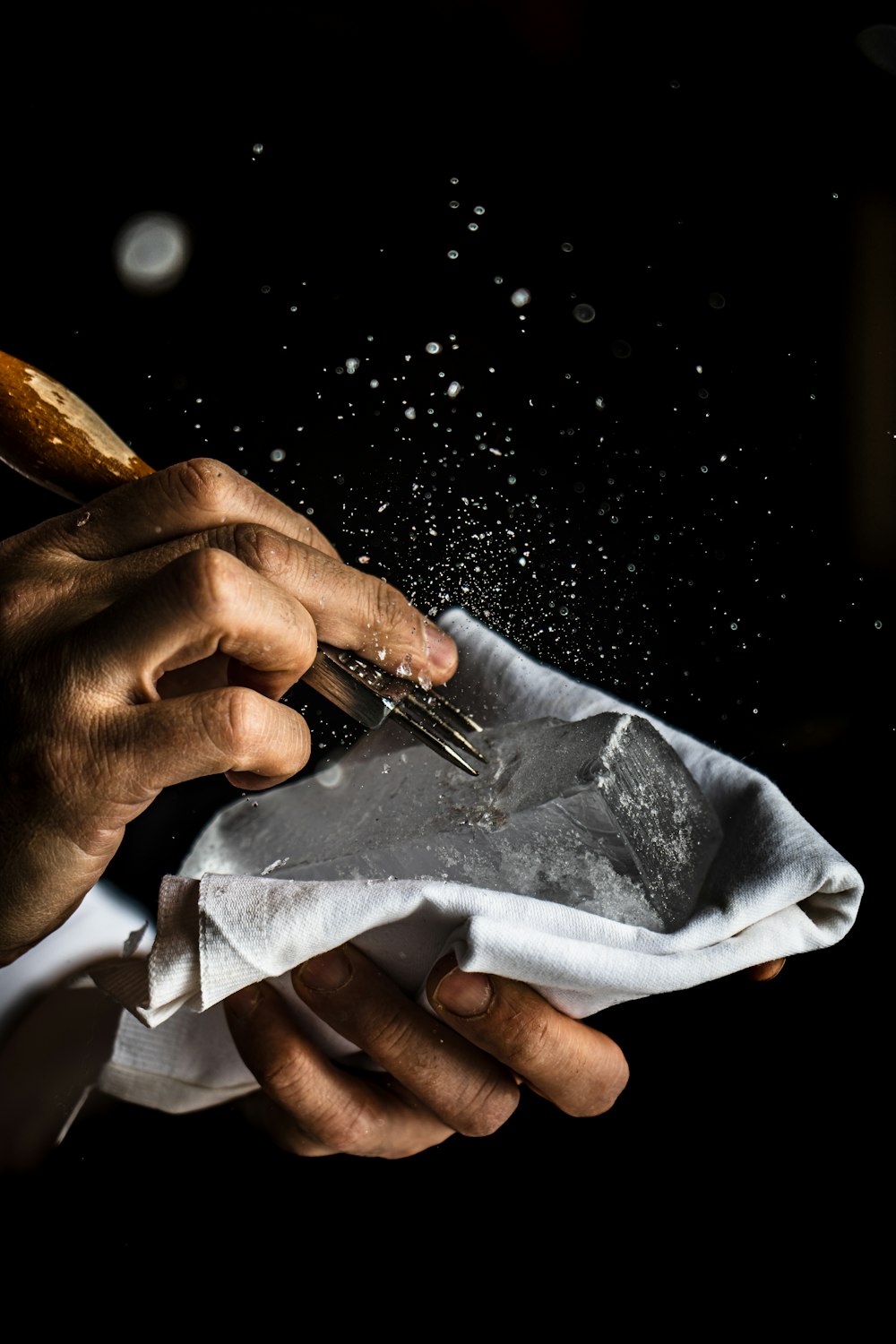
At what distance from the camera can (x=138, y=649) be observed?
0.81 metres

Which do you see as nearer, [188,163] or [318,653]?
[318,653]

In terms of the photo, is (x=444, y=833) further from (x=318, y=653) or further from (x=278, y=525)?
(x=278, y=525)

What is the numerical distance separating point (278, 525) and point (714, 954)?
553 mm

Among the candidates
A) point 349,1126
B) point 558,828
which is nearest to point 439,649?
point 558,828

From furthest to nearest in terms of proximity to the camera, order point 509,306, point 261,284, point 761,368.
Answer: point 261,284 < point 509,306 < point 761,368

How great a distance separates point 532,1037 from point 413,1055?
0.14 meters

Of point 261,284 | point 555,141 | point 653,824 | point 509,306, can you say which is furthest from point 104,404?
point 653,824

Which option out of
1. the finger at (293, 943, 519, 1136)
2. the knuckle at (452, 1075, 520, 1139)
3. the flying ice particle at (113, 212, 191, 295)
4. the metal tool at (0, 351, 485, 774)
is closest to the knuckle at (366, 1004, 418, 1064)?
the finger at (293, 943, 519, 1136)

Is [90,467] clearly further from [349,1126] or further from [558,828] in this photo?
[349,1126]

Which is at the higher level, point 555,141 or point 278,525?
point 555,141

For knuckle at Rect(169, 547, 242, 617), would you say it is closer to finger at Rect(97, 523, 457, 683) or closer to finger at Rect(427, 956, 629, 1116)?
finger at Rect(97, 523, 457, 683)

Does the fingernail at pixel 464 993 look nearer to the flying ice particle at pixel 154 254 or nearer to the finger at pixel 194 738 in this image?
the finger at pixel 194 738

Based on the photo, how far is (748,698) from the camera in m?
1.44

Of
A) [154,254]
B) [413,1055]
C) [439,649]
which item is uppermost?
[154,254]
